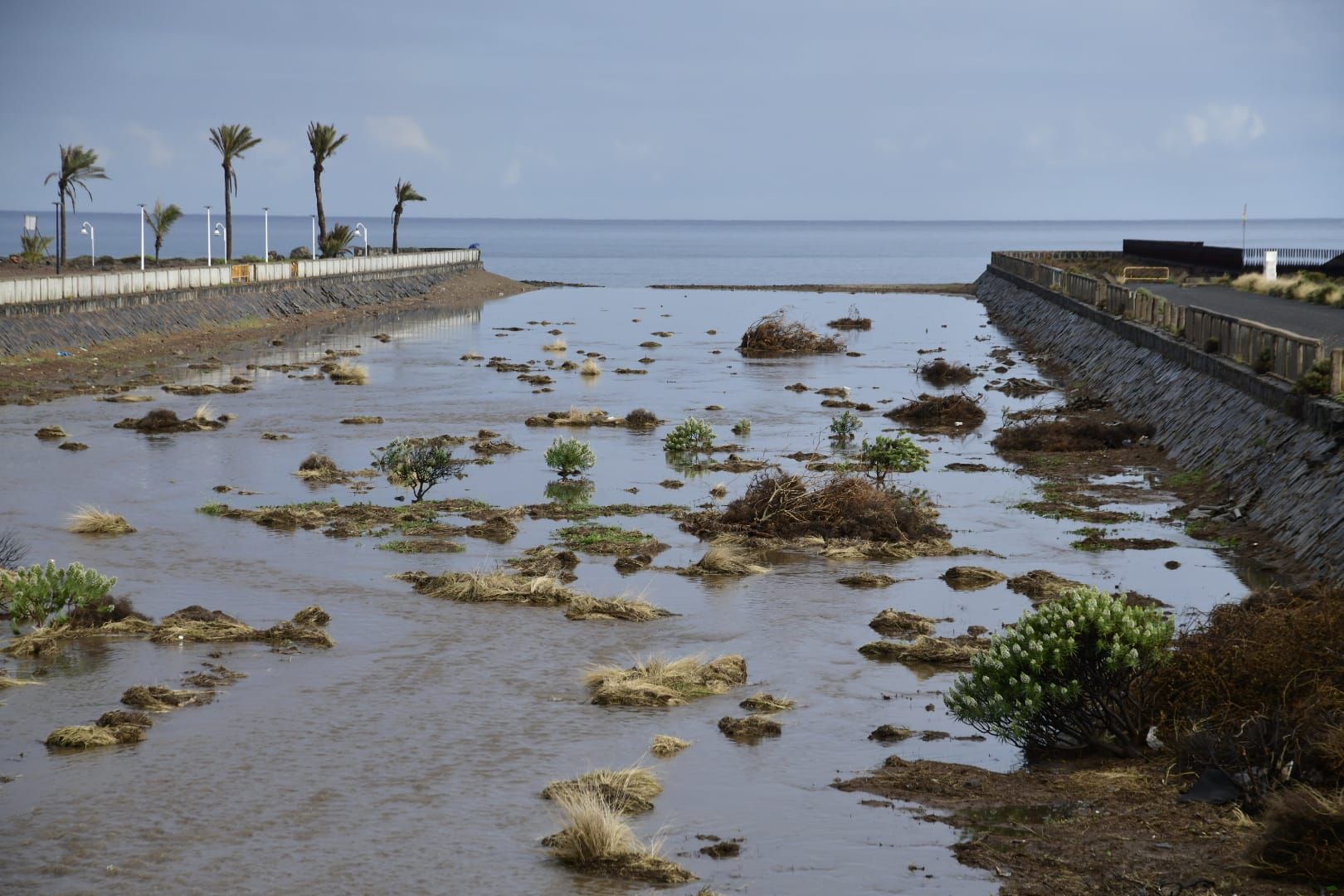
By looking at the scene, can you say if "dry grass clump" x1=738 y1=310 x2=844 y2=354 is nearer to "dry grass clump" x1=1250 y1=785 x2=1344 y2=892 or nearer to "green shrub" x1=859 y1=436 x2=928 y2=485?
"green shrub" x1=859 y1=436 x2=928 y2=485

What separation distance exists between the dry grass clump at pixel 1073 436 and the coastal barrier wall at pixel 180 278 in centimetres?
3011

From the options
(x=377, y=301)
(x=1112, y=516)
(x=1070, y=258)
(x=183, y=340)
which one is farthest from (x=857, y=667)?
(x=1070, y=258)

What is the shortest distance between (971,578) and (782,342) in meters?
38.0

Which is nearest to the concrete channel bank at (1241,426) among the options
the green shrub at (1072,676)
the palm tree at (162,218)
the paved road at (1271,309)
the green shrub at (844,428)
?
the paved road at (1271,309)

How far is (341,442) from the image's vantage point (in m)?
31.9

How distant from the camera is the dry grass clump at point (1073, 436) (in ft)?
98.1

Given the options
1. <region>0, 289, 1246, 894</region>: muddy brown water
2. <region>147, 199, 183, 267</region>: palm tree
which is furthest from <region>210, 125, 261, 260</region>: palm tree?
<region>0, 289, 1246, 894</region>: muddy brown water

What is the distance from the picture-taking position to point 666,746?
41.9 ft

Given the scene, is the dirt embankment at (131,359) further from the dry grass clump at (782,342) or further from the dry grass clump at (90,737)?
the dry grass clump at (90,737)

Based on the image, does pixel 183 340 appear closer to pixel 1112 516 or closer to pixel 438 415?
pixel 438 415

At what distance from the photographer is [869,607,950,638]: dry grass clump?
1675cm

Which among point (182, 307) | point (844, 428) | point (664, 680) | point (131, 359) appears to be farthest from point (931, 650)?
point (182, 307)

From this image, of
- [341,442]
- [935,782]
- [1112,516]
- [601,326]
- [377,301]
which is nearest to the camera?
[935,782]

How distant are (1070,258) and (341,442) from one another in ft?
241
